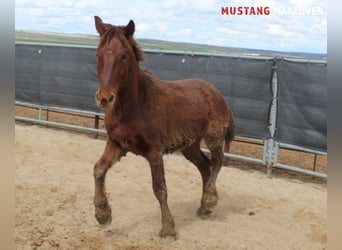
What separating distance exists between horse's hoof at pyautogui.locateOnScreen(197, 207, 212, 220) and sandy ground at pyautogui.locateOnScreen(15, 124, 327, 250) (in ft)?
0.16

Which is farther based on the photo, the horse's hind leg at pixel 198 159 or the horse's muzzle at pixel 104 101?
the horse's hind leg at pixel 198 159

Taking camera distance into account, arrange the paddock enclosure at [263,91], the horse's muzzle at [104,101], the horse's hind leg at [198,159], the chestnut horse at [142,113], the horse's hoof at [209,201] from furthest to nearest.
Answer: the paddock enclosure at [263,91] < the horse's hind leg at [198,159] < the horse's hoof at [209,201] < the chestnut horse at [142,113] < the horse's muzzle at [104,101]

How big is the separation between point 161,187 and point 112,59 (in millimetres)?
1059

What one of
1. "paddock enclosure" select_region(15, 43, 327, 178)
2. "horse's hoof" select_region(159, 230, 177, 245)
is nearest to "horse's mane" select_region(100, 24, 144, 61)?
"horse's hoof" select_region(159, 230, 177, 245)

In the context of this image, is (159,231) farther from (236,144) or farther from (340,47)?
(236,144)

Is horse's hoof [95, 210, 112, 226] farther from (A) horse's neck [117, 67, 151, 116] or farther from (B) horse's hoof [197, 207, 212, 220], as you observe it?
(B) horse's hoof [197, 207, 212, 220]

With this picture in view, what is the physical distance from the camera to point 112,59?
2.68 meters

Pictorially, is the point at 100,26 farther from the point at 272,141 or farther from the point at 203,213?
the point at 272,141

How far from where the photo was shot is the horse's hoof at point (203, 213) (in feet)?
12.4

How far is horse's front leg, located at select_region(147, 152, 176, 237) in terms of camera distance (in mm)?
3107

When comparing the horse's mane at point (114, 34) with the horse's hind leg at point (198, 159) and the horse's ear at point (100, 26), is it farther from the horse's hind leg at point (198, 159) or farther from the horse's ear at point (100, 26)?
the horse's hind leg at point (198, 159)

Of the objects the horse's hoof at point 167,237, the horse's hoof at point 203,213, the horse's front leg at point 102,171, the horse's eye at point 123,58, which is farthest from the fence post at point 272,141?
the horse's eye at point 123,58

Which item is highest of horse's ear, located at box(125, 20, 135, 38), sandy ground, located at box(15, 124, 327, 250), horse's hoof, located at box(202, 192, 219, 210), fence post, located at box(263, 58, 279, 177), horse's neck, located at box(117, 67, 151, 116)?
horse's ear, located at box(125, 20, 135, 38)

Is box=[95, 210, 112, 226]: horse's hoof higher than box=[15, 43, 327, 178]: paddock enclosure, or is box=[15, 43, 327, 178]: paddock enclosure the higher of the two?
box=[15, 43, 327, 178]: paddock enclosure
